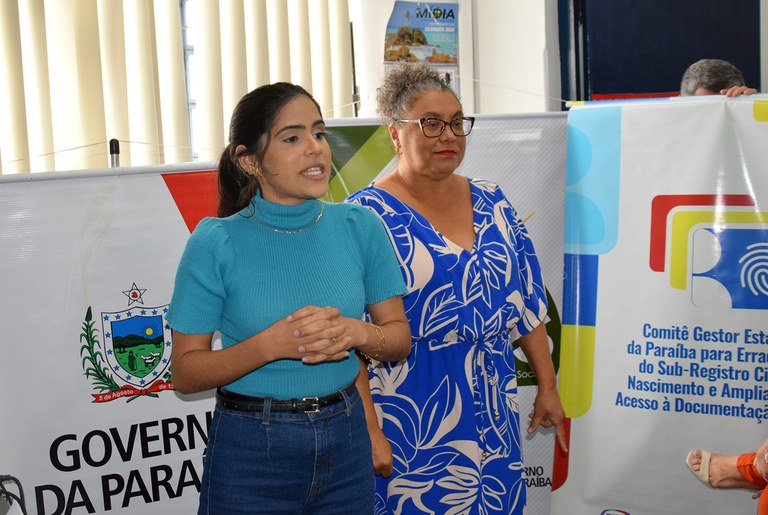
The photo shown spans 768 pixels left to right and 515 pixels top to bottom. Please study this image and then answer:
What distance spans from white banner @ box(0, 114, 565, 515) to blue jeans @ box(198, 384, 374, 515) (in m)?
0.87

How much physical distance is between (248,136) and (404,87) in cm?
57

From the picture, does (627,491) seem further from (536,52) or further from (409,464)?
(536,52)

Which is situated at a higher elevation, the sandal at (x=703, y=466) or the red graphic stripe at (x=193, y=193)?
the red graphic stripe at (x=193, y=193)

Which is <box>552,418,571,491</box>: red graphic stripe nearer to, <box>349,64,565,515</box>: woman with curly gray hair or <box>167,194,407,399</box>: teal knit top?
<box>349,64,565,515</box>: woman with curly gray hair

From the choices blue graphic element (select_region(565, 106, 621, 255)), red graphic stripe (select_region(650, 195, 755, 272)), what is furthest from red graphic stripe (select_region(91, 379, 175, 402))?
red graphic stripe (select_region(650, 195, 755, 272))

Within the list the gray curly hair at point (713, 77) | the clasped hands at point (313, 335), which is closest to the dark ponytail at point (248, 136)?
the clasped hands at point (313, 335)

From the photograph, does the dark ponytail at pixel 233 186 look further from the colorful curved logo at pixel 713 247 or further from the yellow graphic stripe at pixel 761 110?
the yellow graphic stripe at pixel 761 110

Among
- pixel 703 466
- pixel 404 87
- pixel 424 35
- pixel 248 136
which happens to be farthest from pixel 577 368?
pixel 424 35

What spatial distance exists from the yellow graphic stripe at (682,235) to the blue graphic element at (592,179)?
165 mm

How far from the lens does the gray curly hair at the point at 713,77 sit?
2.87 metres

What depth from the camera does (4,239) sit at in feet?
6.78

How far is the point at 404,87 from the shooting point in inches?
72.6

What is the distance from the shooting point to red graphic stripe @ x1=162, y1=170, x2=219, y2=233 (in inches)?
87.0

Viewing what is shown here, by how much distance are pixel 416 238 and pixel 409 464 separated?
511 millimetres
